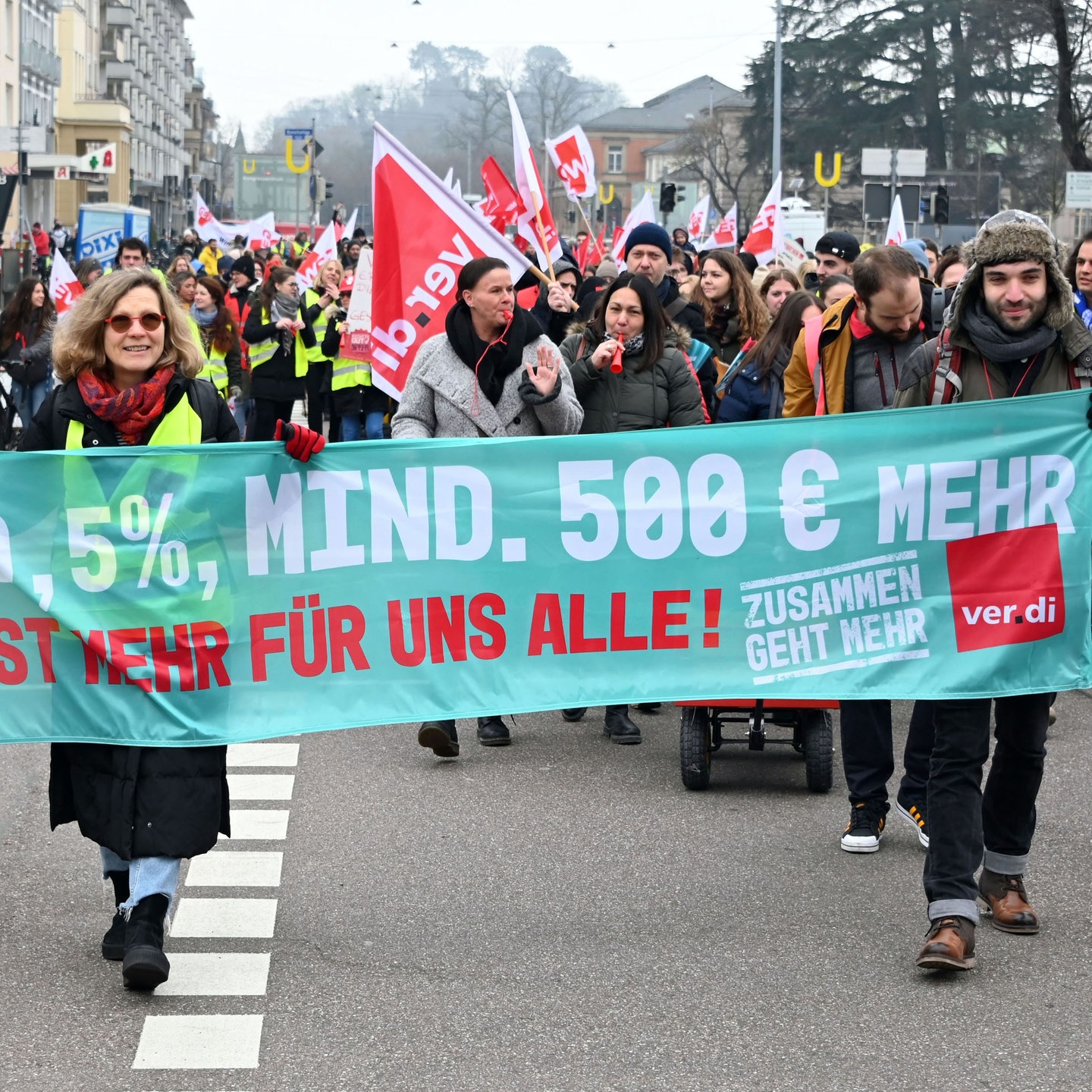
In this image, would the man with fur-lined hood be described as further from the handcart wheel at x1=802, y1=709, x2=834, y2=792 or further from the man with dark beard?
the handcart wheel at x1=802, y1=709, x2=834, y2=792

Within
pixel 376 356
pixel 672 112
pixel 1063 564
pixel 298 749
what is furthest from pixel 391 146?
pixel 672 112

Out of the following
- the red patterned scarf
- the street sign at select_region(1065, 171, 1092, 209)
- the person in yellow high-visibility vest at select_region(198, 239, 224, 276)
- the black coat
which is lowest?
the black coat

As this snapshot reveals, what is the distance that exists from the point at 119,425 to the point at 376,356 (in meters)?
3.21

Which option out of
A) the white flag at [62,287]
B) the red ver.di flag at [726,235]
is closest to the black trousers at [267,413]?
the white flag at [62,287]

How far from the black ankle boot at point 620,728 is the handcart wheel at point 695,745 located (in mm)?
895

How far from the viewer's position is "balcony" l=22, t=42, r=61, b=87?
71.2 metres

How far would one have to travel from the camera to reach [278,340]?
15031 mm

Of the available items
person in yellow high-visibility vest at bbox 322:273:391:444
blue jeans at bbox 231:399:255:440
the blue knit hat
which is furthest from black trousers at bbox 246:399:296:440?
the blue knit hat

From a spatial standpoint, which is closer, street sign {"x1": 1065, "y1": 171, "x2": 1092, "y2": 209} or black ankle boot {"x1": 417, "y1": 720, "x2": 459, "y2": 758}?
black ankle boot {"x1": 417, "y1": 720, "x2": 459, "y2": 758}

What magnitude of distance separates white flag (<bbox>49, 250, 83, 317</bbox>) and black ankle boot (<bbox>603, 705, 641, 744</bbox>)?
9.06 metres

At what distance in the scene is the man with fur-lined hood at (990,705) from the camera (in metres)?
5.22

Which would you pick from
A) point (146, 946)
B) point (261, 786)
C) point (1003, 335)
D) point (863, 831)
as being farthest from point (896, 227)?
point (146, 946)

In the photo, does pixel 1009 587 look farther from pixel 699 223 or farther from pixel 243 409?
pixel 699 223

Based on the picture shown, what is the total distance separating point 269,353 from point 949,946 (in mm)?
10875
